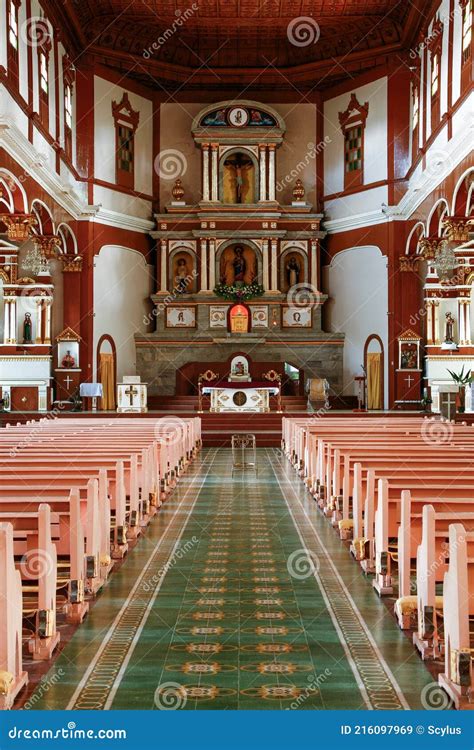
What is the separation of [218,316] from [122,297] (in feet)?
10.9

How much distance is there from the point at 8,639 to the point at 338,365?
2608 cm

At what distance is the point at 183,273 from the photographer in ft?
103

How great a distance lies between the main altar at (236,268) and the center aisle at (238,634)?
2050 centimetres

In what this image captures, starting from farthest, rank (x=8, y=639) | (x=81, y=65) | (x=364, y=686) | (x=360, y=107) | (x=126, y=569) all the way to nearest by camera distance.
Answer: (x=360, y=107) → (x=81, y=65) → (x=126, y=569) → (x=364, y=686) → (x=8, y=639)

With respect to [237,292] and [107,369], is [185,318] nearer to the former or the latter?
[237,292]

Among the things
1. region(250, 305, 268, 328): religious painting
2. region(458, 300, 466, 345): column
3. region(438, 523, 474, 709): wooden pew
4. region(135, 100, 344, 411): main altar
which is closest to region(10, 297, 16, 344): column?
region(135, 100, 344, 411): main altar

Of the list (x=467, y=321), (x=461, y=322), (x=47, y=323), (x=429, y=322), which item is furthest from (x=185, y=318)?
(x=467, y=321)

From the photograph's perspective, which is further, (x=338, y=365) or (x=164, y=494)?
(x=338, y=365)

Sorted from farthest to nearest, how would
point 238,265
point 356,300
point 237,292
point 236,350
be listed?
1. point 238,265
2. point 236,350
3. point 237,292
4. point 356,300

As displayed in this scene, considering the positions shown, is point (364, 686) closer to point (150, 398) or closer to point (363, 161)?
point (150, 398)

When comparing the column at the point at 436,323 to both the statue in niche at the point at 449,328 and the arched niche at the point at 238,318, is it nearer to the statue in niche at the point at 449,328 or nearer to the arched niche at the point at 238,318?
the statue in niche at the point at 449,328

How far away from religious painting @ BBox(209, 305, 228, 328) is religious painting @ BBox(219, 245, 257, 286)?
1310 millimetres

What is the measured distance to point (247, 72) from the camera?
31125mm

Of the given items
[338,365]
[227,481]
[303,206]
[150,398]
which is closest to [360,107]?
[303,206]
